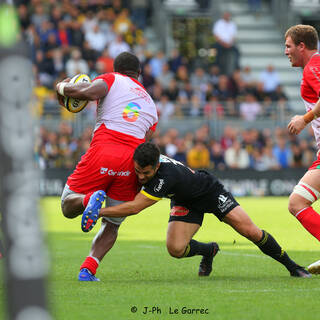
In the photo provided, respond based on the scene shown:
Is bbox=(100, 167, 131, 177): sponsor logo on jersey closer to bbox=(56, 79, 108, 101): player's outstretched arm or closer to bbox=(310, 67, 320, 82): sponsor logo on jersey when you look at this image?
bbox=(56, 79, 108, 101): player's outstretched arm

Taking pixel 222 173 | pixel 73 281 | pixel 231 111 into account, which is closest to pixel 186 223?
pixel 73 281

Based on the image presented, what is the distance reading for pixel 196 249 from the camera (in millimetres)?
7250

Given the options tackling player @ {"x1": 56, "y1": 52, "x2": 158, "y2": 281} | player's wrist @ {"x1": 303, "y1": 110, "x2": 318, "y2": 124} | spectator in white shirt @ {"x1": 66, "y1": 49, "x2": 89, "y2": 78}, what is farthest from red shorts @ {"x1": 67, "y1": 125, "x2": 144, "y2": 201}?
spectator in white shirt @ {"x1": 66, "y1": 49, "x2": 89, "y2": 78}

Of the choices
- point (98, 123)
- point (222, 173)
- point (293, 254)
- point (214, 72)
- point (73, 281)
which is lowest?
point (222, 173)

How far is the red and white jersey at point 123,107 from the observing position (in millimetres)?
6996

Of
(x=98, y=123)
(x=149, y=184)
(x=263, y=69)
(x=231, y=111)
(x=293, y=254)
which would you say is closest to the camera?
(x=149, y=184)

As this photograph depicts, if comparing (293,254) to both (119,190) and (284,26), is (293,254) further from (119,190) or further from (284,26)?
(284,26)

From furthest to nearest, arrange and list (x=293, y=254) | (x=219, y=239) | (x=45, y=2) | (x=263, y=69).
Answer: (x=263, y=69)
(x=45, y=2)
(x=219, y=239)
(x=293, y=254)

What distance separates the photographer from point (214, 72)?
26.7m

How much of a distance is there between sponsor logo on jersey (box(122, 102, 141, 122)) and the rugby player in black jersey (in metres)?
0.53

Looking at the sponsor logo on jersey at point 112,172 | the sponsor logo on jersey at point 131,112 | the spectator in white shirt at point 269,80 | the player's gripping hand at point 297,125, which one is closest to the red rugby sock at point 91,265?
the sponsor logo on jersey at point 112,172

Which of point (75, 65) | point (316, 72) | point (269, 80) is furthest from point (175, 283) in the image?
point (269, 80)

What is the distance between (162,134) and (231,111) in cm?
279

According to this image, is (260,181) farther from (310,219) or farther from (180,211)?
(310,219)
